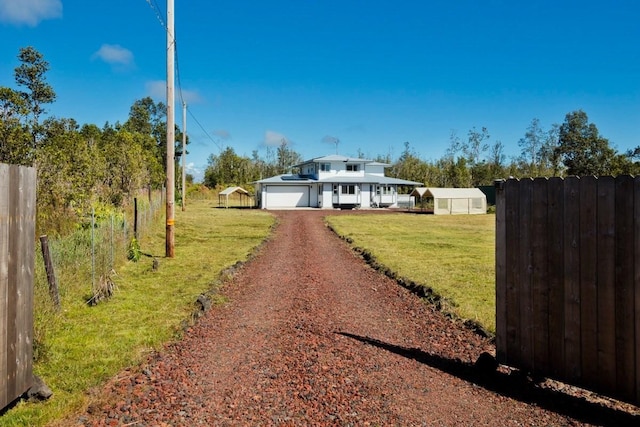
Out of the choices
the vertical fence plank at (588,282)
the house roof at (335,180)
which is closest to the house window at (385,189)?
the house roof at (335,180)

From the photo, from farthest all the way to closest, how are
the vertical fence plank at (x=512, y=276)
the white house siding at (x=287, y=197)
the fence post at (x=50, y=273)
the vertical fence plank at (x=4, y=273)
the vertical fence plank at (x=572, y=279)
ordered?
the white house siding at (x=287, y=197)
the fence post at (x=50, y=273)
the vertical fence plank at (x=512, y=276)
the vertical fence plank at (x=572, y=279)
the vertical fence plank at (x=4, y=273)

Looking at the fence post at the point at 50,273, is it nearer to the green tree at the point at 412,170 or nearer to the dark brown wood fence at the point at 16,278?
the dark brown wood fence at the point at 16,278

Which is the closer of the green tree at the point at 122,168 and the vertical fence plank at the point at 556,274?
the vertical fence plank at the point at 556,274

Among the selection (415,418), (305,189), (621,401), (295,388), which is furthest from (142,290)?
(305,189)

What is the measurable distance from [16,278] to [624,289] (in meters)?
5.24

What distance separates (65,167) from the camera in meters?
15.3

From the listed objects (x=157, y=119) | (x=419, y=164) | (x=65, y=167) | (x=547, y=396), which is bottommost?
(x=547, y=396)

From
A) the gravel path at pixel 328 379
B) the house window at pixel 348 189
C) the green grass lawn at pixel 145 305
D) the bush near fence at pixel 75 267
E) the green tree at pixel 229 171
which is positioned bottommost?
the gravel path at pixel 328 379

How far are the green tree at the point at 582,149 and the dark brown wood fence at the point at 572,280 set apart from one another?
185ft

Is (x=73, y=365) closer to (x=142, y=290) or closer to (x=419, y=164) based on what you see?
(x=142, y=290)

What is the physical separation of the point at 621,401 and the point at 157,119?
8372cm

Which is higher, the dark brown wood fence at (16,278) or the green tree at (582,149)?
the green tree at (582,149)

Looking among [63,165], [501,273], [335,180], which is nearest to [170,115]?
[63,165]

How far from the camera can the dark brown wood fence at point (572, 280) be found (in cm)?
409
